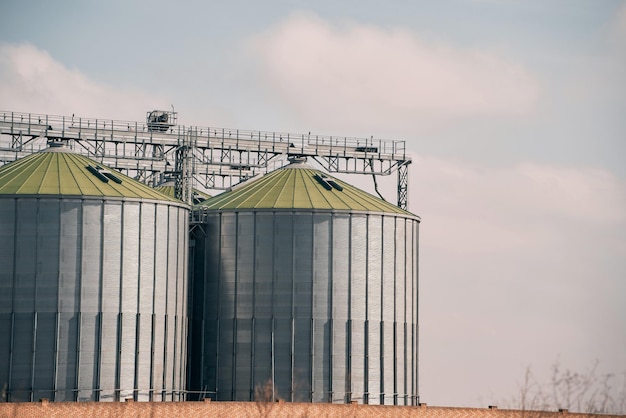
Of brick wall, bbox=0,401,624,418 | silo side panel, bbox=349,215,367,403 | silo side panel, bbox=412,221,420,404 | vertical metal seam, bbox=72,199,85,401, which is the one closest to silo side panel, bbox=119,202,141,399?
vertical metal seam, bbox=72,199,85,401

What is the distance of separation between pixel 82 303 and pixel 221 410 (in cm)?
1154

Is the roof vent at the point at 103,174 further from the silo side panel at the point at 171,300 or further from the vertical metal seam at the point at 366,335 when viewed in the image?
the vertical metal seam at the point at 366,335

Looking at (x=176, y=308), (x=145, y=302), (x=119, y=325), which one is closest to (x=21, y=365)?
(x=119, y=325)

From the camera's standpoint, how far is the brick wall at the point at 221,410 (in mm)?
77438

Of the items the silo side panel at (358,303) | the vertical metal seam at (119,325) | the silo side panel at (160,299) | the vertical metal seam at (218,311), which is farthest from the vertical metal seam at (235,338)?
the vertical metal seam at (119,325)

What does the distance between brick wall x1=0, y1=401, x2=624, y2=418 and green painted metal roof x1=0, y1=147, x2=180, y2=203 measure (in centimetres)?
1490

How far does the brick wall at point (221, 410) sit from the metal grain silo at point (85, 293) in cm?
488

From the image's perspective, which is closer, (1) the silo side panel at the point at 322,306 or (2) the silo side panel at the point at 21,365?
(2) the silo side panel at the point at 21,365

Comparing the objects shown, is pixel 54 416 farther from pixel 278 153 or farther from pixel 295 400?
pixel 278 153

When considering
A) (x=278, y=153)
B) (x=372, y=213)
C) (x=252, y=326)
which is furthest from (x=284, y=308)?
(x=278, y=153)

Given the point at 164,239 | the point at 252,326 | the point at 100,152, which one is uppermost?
the point at 100,152

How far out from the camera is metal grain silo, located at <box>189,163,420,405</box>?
89.4 metres

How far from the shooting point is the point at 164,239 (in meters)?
88.0

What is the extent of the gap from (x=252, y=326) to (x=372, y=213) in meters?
11.8
